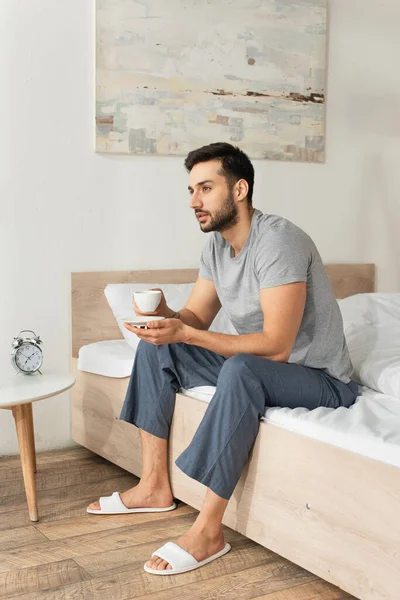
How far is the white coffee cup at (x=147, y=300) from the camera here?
6.92ft

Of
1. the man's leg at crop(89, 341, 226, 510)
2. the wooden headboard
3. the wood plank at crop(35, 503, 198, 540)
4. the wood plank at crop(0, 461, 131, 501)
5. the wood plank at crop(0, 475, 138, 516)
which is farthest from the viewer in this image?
the wooden headboard

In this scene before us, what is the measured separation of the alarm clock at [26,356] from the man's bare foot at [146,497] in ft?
1.76

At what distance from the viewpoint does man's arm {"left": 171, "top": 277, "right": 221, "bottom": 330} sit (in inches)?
98.8

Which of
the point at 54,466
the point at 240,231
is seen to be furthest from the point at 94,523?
the point at 240,231

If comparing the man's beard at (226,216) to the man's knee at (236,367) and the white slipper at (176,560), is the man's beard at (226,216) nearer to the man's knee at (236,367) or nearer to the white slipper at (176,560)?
the man's knee at (236,367)

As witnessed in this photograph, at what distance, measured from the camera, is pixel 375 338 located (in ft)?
8.71

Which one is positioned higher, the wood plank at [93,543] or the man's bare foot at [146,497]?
the man's bare foot at [146,497]

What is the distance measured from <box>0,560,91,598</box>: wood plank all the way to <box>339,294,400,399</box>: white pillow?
972 millimetres

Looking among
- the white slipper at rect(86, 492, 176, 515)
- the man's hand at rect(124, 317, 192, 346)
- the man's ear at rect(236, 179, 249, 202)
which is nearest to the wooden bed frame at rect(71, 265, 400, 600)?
the white slipper at rect(86, 492, 176, 515)

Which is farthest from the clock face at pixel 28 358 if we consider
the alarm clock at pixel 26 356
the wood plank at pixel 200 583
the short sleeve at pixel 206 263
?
the wood plank at pixel 200 583

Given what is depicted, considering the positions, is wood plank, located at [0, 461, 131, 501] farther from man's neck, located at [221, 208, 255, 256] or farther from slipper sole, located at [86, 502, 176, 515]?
man's neck, located at [221, 208, 255, 256]

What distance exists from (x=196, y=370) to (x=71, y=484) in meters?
0.66

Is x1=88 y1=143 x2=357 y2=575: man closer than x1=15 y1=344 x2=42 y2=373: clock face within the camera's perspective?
Yes

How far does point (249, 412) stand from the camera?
2018 mm
